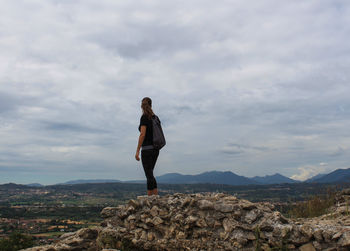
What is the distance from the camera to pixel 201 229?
736 centimetres

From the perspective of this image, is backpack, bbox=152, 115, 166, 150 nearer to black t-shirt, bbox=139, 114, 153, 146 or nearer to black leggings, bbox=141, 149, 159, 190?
black t-shirt, bbox=139, 114, 153, 146

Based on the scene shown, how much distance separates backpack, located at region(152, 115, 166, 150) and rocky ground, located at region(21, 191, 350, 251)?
1668mm

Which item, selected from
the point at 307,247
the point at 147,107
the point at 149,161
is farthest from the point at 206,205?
the point at 147,107

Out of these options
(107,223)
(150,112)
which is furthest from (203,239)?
(150,112)

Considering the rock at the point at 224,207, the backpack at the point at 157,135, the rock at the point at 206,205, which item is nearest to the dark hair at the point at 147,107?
the backpack at the point at 157,135

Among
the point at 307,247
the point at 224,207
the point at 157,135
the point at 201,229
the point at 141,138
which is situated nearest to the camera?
the point at 307,247

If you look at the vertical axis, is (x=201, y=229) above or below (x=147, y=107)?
below

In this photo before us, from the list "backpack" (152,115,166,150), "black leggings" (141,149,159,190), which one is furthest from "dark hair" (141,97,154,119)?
"black leggings" (141,149,159,190)

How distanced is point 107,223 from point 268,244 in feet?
15.7

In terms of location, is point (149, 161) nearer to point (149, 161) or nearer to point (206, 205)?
point (149, 161)

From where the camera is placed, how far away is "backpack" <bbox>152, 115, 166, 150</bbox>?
8.86m

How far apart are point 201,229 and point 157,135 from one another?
317 centimetres

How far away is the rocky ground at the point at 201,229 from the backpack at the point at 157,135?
5.47ft

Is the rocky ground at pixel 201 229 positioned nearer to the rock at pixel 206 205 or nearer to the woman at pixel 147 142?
the rock at pixel 206 205
